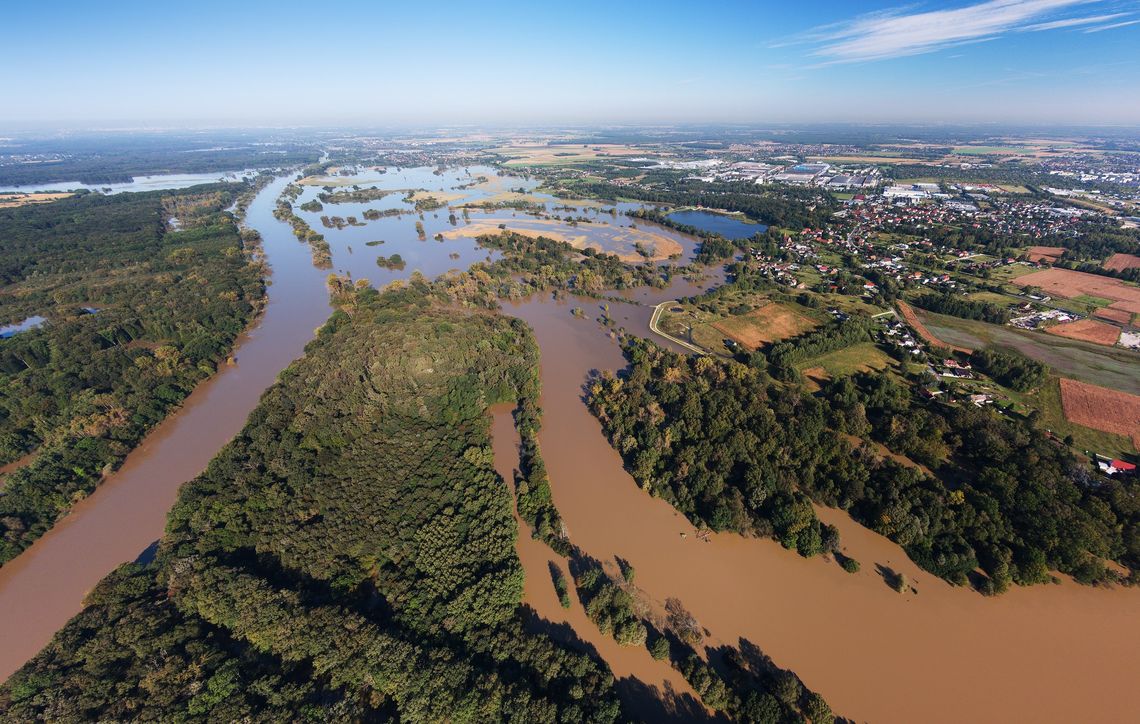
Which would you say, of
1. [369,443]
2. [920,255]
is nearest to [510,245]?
[369,443]

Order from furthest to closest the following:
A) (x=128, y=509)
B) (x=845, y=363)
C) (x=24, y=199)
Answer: (x=24, y=199) → (x=845, y=363) → (x=128, y=509)

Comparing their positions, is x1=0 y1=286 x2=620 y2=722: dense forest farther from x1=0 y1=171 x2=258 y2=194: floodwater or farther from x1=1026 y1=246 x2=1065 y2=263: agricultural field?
x1=0 y1=171 x2=258 y2=194: floodwater

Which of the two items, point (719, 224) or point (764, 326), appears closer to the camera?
point (764, 326)

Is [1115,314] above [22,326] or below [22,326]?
above

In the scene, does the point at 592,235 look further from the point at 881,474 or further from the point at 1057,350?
the point at 881,474

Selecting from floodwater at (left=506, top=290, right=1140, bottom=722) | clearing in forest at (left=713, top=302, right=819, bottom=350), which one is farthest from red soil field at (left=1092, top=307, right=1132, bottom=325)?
floodwater at (left=506, top=290, right=1140, bottom=722)

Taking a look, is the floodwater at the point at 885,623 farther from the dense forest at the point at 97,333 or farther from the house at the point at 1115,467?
the dense forest at the point at 97,333

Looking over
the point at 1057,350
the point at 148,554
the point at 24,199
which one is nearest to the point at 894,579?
the point at 1057,350
